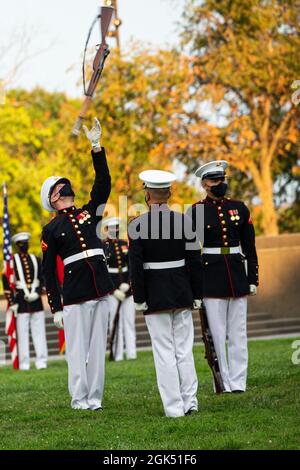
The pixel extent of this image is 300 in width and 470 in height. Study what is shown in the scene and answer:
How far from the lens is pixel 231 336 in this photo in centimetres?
1118

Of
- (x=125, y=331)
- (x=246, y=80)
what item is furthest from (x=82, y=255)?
(x=246, y=80)

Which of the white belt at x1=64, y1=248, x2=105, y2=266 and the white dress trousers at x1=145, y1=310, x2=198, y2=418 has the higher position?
the white belt at x1=64, y1=248, x2=105, y2=266

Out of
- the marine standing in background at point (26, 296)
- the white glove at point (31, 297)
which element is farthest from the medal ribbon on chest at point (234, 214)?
the white glove at point (31, 297)

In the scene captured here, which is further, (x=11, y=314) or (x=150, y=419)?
(x=11, y=314)

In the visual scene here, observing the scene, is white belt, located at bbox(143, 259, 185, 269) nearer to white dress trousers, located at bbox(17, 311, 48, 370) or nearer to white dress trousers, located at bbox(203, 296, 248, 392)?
white dress trousers, located at bbox(203, 296, 248, 392)

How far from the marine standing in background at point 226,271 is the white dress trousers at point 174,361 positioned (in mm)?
1437

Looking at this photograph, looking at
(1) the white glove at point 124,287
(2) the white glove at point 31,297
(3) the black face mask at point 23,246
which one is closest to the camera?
(1) the white glove at point 124,287

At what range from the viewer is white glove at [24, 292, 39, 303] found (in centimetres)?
2028

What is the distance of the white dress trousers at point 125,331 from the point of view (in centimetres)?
1972

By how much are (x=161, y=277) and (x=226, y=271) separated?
159cm

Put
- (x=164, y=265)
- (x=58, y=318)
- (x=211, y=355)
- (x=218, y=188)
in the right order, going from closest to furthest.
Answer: (x=164, y=265) → (x=58, y=318) → (x=211, y=355) → (x=218, y=188)

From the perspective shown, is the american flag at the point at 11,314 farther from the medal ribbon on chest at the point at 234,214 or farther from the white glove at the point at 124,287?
the medal ribbon on chest at the point at 234,214

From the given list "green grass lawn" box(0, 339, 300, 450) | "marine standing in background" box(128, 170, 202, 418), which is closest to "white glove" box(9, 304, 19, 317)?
"green grass lawn" box(0, 339, 300, 450)

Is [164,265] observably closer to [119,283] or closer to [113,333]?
[113,333]
